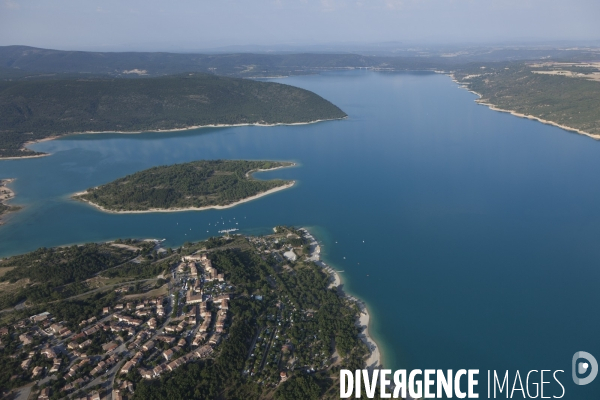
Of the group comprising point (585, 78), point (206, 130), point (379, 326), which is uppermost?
point (585, 78)

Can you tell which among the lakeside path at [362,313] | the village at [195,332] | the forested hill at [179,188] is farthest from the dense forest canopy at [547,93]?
the village at [195,332]

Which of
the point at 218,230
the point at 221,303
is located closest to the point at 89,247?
the point at 218,230

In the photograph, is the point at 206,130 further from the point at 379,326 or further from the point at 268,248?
the point at 379,326

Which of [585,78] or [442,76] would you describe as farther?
[442,76]

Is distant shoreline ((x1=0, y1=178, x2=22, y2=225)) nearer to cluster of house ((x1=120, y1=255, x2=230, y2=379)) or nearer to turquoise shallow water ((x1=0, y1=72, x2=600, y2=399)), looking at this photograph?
turquoise shallow water ((x1=0, y1=72, x2=600, y2=399))

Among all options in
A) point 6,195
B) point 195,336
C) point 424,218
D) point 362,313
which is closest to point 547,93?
point 424,218

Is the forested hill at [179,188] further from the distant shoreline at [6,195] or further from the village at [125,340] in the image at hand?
the village at [125,340]
